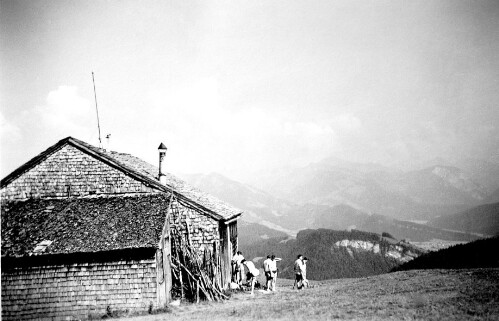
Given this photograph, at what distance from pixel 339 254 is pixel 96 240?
48362 mm

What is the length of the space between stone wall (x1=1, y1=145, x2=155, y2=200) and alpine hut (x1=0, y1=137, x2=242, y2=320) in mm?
48

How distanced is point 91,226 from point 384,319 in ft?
39.2

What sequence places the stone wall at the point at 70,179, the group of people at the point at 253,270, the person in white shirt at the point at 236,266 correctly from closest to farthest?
the stone wall at the point at 70,179, the group of people at the point at 253,270, the person in white shirt at the point at 236,266

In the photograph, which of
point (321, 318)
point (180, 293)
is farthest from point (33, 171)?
point (321, 318)

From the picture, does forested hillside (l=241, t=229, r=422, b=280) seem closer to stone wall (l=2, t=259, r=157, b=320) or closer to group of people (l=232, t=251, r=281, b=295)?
group of people (l=232, t=251, r=281, b=295)

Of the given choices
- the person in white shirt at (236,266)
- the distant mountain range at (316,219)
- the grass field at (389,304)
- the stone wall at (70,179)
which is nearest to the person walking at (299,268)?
the grass field at (389,304)

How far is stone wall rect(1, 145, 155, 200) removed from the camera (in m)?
15.8

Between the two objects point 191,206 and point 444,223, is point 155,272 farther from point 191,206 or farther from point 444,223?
point 444,223

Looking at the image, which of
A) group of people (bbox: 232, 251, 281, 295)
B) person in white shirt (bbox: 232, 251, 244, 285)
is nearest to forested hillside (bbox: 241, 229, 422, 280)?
group of people (bbox: 232, 251, 281, 295)

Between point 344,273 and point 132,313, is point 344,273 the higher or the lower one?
the lower one

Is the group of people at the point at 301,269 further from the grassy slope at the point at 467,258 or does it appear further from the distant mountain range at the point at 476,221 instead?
the distant mountain range at the point at 476,221

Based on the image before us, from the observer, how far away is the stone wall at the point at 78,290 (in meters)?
12.7

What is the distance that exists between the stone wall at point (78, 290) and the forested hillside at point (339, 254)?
40.0 m

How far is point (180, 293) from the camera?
14.9 meters
